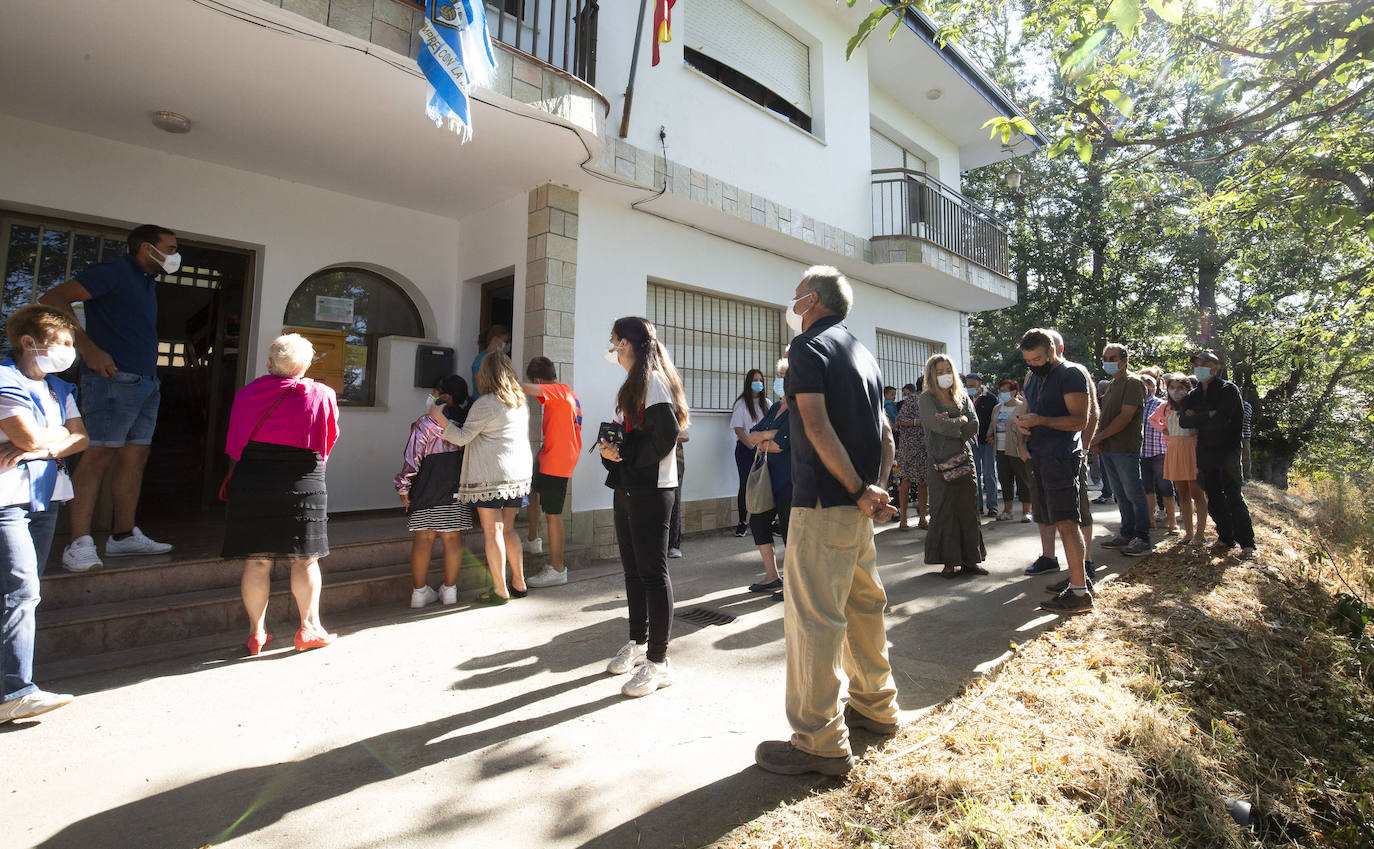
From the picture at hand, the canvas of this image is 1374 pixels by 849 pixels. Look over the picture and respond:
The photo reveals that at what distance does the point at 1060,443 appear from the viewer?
457 cm

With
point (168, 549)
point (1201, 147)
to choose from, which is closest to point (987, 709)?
point (168, 549)

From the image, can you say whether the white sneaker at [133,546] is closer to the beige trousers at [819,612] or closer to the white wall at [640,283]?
the white wall at [640,283]

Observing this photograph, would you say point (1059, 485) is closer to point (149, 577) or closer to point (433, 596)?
point (433, 596)

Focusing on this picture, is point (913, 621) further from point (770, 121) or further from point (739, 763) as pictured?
point (770, 121)

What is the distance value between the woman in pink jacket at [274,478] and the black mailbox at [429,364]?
3301 mm

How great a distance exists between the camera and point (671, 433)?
127 inches

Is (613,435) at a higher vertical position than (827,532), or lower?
higher

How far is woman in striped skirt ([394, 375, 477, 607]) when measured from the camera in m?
4.61

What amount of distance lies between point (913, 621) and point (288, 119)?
592 centimetres

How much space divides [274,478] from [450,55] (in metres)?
2.89

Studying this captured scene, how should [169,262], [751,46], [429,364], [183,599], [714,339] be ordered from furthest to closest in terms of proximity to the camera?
[751,46] → [714,339] → [429,364] → [169,262] → [183,599]

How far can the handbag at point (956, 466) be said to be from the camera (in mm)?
5422

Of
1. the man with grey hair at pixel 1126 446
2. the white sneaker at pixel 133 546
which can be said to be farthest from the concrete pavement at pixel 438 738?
the man with grey hair at pixel 1126 446

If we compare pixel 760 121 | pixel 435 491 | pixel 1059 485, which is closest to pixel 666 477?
pixel 435 491
